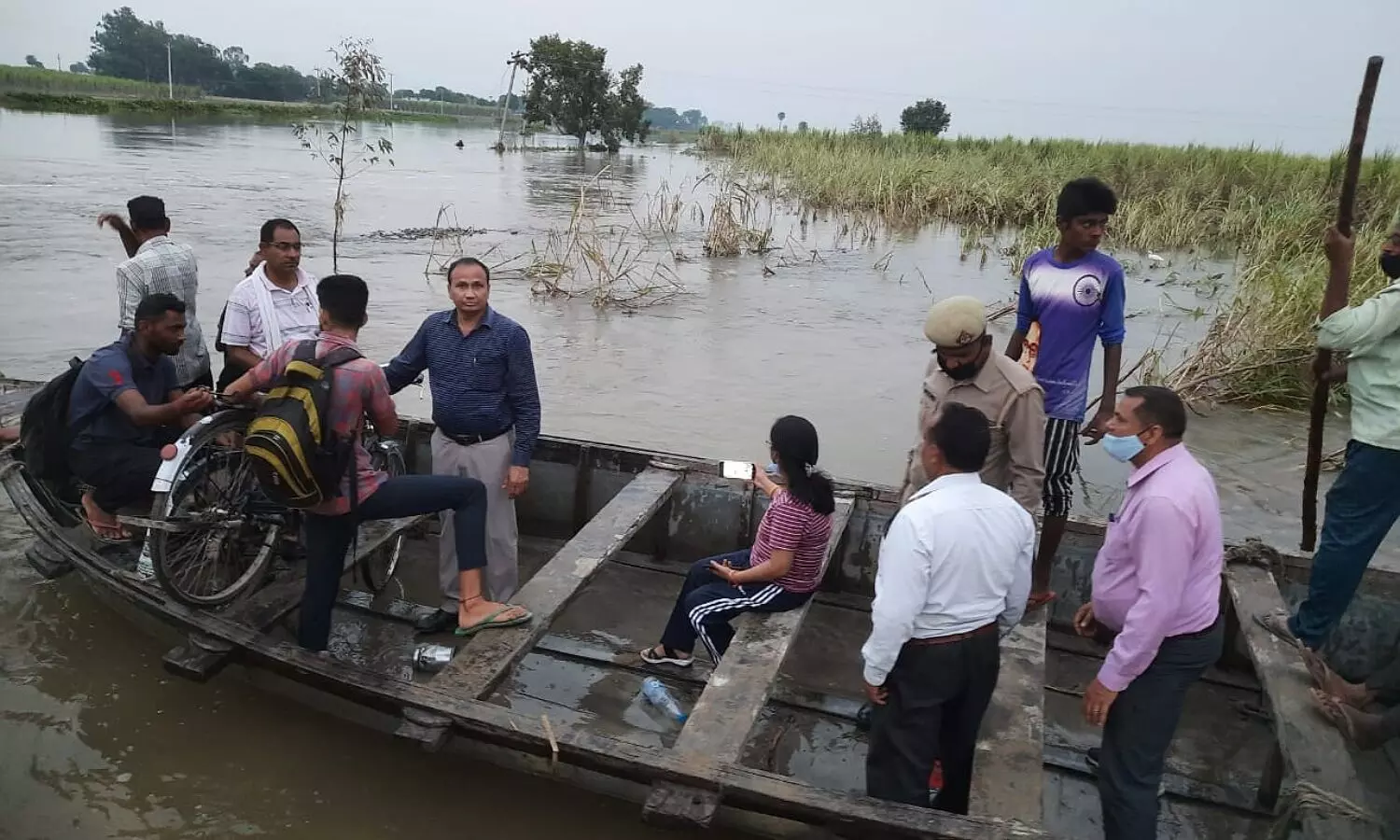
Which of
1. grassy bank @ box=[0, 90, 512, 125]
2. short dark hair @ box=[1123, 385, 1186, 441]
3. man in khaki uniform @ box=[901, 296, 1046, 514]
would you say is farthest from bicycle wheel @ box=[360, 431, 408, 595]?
grassy bank @ box=[0, 90, 512, 125]

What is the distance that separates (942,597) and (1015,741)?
0.75 m

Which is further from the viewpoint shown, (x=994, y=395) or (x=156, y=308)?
(x=156, y=308)

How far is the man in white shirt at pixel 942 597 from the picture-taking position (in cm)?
227

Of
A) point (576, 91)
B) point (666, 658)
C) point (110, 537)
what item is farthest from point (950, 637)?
point (576, 91)

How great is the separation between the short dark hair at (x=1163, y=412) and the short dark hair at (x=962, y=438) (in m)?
0.42

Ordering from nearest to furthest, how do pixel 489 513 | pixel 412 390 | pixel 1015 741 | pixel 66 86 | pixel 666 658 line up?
pixel 1015 741, pixel 666 658, pixel 489 513, pixel 412 390, pixel 66 86

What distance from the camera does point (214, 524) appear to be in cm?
362

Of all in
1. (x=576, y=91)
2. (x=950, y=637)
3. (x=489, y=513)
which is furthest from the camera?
(x=576, y=91)

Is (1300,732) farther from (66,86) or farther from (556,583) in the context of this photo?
(66,86)

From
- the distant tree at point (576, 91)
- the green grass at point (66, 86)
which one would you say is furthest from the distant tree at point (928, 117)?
the green grass at point (66, 86)

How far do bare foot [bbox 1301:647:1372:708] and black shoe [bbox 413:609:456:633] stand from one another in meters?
3.25

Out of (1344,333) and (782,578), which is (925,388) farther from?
(1344,333)

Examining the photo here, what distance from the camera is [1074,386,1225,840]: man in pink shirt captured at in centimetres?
226

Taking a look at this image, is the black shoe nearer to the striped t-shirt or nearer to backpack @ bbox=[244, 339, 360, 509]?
backpack @ bbox=[244, 339, 360, 509]
